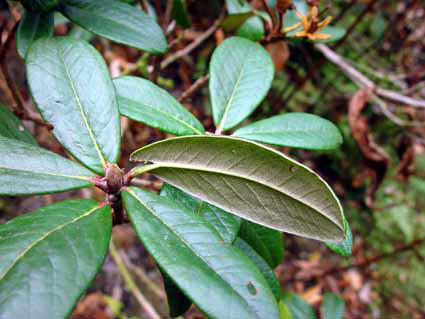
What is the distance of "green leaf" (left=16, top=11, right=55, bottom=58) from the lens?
60 centimetres

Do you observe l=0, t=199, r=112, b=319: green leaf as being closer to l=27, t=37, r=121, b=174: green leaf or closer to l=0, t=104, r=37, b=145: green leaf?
l=27, t=37, r=121, b=174: green leaf

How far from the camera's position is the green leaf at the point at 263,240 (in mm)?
574

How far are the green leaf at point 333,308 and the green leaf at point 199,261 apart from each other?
0.79 metres

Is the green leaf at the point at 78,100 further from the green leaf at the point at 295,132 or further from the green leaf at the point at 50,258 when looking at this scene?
the green leaf at the point at 295,132

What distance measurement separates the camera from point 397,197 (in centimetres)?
208

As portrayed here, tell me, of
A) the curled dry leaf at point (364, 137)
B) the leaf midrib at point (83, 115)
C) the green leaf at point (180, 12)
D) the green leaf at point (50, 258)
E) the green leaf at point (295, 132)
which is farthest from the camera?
the curled dry leaf at point (364, 137)

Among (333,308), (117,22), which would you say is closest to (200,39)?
(117,22)

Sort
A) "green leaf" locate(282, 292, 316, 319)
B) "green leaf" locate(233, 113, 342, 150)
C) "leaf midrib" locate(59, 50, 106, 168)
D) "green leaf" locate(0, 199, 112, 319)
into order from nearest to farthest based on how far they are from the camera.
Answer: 1. "green leaf" locate(0, 199, 112, 319)
2. "leaf midrib" locate(59, 50, 106, 168)
3. "green leaf" locate(233, 113, 342, 150)
4. "green leaf" locate(282, 292, 316, 319)

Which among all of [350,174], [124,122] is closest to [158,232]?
[124,122]

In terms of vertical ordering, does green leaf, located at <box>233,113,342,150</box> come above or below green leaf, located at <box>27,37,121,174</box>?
below

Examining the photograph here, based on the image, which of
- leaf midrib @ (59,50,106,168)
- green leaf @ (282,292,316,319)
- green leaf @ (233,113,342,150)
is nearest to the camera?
leaf midrib @ (59,50,106,168)

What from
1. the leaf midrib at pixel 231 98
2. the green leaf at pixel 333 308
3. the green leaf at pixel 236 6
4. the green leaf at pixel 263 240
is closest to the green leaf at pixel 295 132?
the leaf midrib at pixel 231 98

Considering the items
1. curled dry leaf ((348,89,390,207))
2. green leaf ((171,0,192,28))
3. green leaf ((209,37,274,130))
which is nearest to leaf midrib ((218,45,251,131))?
green leaf ((209,37,274,130))

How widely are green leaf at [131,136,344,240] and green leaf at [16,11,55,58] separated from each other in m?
0.37
